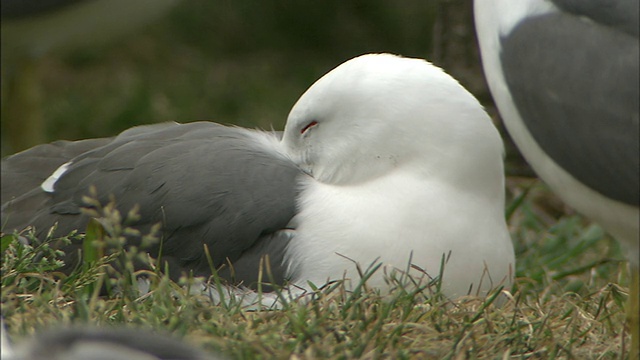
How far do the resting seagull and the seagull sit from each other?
47 centimetres

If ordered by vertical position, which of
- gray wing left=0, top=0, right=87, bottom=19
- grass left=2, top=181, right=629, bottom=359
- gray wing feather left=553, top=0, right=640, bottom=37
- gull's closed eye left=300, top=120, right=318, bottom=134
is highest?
gray wing feather left=553, top=0, right=640, bottom=37

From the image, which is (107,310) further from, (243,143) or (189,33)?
(189,33)

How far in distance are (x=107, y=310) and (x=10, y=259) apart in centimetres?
42

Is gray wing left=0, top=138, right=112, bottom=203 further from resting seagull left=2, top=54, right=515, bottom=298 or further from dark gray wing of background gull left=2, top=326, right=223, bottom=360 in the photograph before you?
dark gray wing of background gull left=2, top=326, right=223, bottom=360

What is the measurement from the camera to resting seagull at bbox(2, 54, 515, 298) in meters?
3.55

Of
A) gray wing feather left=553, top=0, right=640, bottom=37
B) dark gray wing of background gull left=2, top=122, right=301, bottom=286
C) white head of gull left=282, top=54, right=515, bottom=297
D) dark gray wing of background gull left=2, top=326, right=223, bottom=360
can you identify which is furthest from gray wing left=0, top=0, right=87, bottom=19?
dark gray wing of background gull left=2, top=326, right=223, bottom=360

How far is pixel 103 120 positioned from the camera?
23.4 ft

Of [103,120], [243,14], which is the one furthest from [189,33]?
[103,120]

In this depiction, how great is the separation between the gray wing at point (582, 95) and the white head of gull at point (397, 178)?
1.82 feet

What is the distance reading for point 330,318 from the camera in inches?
119

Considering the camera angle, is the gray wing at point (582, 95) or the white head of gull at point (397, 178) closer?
the gray wing at point (582, 95)

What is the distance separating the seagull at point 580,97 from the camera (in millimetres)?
2986

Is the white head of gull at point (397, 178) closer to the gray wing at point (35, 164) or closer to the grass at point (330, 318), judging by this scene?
the grass at point (330, 318)

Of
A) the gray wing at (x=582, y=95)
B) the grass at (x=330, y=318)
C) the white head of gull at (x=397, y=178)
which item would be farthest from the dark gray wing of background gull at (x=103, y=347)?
the white head of gull at (x=397, y=178)
